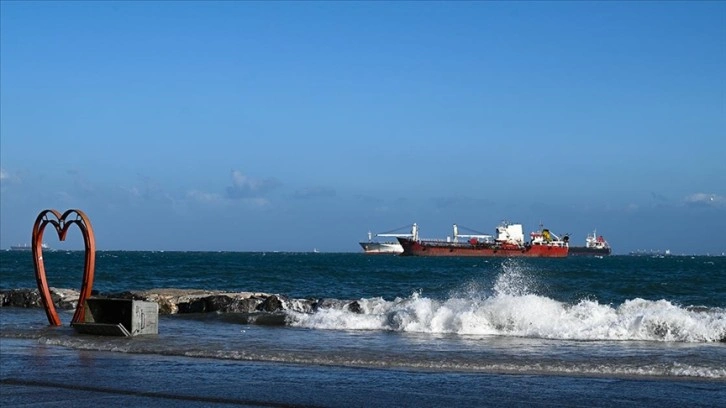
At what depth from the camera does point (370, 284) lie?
46406 millimetres

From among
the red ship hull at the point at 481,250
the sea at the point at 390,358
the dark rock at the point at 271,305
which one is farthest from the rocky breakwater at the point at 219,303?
the red ship hull at the point at 481,250

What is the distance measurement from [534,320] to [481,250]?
364 ft

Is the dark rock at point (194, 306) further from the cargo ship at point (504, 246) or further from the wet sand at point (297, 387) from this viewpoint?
the cargo ship at point (504, 246)

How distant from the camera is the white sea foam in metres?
18.8

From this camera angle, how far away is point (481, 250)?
130375 mm

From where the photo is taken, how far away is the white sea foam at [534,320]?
1878 cm

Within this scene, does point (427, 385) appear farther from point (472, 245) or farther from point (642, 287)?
point (472, 245)

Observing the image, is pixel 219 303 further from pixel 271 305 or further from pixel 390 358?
pixel 390 358

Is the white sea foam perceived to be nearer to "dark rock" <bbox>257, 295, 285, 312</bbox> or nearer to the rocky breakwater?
the rocky breakwater

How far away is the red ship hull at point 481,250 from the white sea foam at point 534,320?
109 meters

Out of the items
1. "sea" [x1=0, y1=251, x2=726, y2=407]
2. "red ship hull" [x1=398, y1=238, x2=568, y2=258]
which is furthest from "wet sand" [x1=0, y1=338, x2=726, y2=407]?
"red ship hull" [x1=398, y1=238, x2=568, y2=258]

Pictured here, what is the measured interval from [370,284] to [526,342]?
95.0 feet

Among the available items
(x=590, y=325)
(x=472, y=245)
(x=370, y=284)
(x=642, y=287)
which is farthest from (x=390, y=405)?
(x=472, y=245)

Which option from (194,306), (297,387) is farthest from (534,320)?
(297,387)
